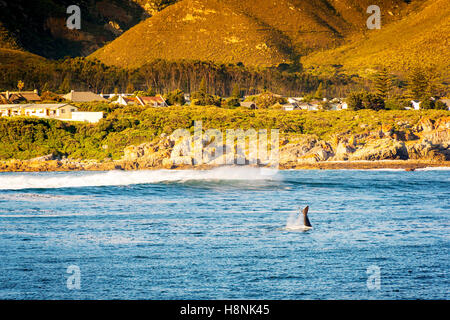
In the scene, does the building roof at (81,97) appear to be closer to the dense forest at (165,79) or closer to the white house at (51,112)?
the white house at (51,112)

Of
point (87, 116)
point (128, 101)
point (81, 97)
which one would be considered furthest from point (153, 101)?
point (87, 116)

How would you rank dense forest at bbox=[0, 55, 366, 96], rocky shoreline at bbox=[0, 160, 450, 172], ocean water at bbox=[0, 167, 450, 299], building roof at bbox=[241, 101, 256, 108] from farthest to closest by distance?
dense forest at bbox=[0, 55, 366, 96] → building roof at bbox=[241, 101, 256, 108] → rocky shoreline at bbox=[0, 160, 450, 172] → ocean water at bbox=[0, 167, 450, 299]

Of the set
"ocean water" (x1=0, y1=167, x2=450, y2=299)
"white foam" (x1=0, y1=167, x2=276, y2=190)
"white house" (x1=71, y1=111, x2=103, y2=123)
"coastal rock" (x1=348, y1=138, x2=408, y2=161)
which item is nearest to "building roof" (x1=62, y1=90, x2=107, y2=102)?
"white house" (x1=71, y1=111, x2=103, y2=123)

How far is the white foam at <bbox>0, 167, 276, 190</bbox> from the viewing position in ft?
174

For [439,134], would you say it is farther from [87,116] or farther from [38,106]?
[38,106]

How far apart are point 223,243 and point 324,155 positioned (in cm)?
5308

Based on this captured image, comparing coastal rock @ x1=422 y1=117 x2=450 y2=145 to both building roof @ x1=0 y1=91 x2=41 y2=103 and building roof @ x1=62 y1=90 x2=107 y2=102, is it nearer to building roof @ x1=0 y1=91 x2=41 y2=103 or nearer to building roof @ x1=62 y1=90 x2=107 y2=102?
building roof @ x1=62 y1=90 x2=107 y2=102

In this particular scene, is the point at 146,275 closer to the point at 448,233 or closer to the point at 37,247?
the point at 37,247

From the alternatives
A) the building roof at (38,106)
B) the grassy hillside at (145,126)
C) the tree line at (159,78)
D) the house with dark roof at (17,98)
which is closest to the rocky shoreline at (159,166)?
the grassy hillside at (145,126)

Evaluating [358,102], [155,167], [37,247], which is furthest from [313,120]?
[37,247]

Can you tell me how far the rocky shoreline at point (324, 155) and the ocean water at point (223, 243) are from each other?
25.1m

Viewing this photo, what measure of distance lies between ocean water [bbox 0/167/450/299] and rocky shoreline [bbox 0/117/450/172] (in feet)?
82.3
